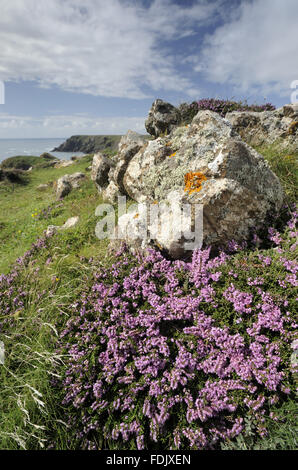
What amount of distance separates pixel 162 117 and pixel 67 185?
6781mm

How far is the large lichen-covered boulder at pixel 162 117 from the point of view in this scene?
11648 millimetres

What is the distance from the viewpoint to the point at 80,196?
12.1 metres

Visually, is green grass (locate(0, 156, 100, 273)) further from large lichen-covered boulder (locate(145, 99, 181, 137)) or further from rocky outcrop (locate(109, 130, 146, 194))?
large lichen-covered boulder (locate(145, 99, 181, 137))

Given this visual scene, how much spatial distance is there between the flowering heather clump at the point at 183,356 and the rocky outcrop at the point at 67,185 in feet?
34.8

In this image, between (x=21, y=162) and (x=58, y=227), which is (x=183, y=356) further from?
(x=21, y=162)

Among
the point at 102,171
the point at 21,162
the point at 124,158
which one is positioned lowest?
the point at 102,171

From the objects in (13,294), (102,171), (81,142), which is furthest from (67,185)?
(81,142)

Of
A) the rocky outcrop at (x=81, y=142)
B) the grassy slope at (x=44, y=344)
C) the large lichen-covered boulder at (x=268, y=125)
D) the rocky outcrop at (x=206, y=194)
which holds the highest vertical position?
the rocky outcrop at (x=81, y=142)

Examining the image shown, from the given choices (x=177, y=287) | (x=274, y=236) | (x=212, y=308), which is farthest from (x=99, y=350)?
(x=274, y=236)

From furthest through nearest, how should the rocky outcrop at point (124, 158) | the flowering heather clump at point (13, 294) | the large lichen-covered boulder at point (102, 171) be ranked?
the large lichen-covered boulder at point (102, 171) < the rocky outcrop at point (124, 158) < the flowering heather clump at point (13, 294)

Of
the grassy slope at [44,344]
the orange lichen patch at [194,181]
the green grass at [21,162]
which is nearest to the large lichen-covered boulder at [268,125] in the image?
the grassy slope at [44,344]

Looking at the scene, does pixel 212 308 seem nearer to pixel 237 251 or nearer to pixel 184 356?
pixel 184 356

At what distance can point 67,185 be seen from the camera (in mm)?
13859

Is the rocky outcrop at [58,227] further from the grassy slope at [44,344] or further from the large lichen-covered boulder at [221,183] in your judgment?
the large lichen-covered boulder at [221,183]
